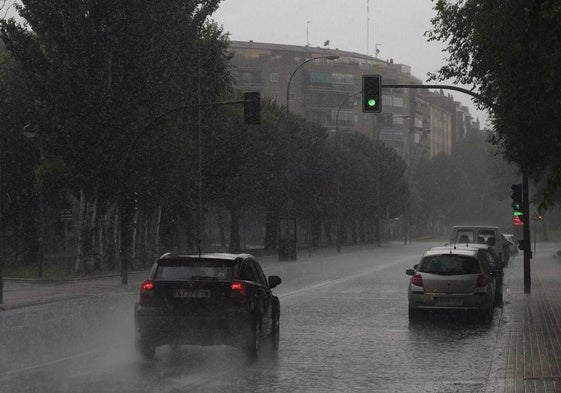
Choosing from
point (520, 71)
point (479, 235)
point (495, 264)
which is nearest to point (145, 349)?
point (520, 71)

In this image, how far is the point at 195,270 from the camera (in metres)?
13.5

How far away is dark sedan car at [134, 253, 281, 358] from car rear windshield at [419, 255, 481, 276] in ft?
24.8

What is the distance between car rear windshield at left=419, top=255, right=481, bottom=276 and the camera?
20.3 meters

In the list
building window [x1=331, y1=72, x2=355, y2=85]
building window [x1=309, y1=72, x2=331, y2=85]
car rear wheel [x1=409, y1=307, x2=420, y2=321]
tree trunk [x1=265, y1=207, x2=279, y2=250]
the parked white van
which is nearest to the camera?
car rear wheel [x1=409, y1=307, x2=420, y2=321]

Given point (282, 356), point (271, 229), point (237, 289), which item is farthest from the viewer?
point (271, 229)

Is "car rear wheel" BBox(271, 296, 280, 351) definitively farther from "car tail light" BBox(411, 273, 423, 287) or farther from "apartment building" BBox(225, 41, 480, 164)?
"apartment building" BBox(225, 41, 480, 164)

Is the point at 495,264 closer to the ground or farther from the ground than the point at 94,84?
closer to the ground

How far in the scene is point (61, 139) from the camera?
1655 inches

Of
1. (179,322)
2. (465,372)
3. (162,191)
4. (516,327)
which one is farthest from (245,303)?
(162,191)

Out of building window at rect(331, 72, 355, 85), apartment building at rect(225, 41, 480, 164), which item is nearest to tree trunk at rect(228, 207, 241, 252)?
apartment building at rect(225, 41, 480, 164)

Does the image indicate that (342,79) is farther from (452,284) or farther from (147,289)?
(147,289)

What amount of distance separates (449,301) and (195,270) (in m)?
7.80

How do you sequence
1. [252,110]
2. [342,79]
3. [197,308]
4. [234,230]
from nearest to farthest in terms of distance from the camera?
[197,308] < [252,110] < [234,230] < [342,79]

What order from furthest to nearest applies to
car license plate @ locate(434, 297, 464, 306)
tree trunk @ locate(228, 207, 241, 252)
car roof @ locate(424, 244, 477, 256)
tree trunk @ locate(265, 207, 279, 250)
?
tree trunk @ locate(265, 207, 279, 250)
tree trunk @ locate(228, 207, 241, 252)
car roof @ locate(424, 244, 477, 256)
car license plate @ locate(434, 297, 464, 306)
